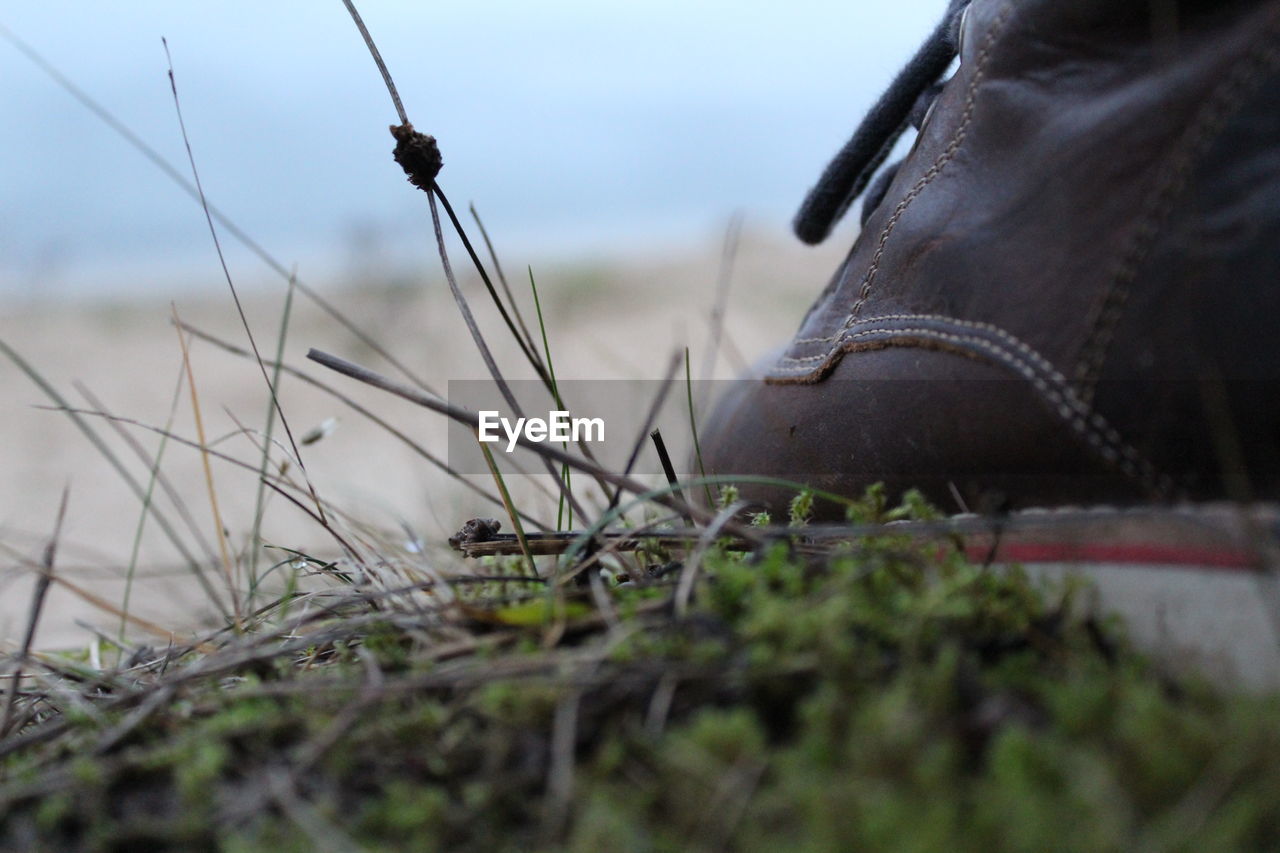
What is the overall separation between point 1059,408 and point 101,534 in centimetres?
527

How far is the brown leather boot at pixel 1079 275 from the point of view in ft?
2.81

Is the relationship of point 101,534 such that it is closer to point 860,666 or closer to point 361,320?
point 361,320

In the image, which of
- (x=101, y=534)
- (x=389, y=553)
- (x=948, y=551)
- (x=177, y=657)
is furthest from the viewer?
(x=101, y=534)

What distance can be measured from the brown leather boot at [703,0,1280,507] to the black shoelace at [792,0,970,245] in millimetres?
124

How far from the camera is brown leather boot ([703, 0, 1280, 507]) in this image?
857 mm

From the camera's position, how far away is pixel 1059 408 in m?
0.94

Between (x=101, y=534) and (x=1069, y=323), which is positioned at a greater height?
(x=101, y=534)

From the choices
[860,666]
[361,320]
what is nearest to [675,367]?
[860,666]

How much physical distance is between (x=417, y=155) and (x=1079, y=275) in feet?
2.45
